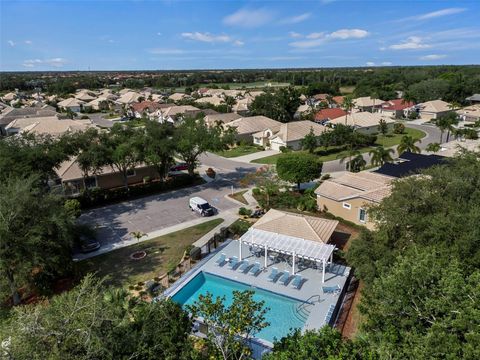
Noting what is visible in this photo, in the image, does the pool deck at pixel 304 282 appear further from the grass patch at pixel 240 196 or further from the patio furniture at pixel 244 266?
the grass patch at pixel 240 196

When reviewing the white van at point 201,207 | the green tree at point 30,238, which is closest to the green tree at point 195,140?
the white van at point 201,207

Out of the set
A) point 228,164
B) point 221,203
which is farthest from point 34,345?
point 228,164

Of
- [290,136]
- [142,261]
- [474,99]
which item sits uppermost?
[474,99]

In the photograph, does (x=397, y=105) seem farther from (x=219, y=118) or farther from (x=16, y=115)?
(x=16, y=115)

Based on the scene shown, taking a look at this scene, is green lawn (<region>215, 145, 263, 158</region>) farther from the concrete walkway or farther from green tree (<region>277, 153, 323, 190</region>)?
green tree (<region>277, 153, 323, 190</region>)

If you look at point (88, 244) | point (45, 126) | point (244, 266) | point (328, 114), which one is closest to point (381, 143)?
point (328, 114)

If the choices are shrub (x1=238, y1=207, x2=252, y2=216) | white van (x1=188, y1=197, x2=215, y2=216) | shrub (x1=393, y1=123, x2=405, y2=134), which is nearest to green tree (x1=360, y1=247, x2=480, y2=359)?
shrub (x1=238, y1=207, x2=252, y2=216)

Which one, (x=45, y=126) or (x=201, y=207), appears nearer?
(x=201, y=207)
